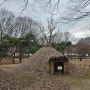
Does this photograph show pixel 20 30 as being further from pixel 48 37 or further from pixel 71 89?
pixel 71 89

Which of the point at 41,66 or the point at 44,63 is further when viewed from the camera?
the point at 44,63

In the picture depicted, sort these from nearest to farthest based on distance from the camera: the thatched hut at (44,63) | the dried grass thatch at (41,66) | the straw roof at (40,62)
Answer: the dried grass thatch at (41,66)
the thatched hut at (44,63)
the straw roof at (40,62)

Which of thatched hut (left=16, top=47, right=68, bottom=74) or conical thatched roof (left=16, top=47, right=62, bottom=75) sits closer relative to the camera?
thatched hut (left=16, top=47, right=68, bottom=74)

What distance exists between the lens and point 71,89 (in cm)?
1428

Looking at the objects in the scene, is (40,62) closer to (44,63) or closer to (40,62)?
(40,62)

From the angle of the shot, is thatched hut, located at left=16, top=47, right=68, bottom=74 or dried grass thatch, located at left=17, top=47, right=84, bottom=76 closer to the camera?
dried grass thatch, located at left=17, top=47, right=84, bottom=76

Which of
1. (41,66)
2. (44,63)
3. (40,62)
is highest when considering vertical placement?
(40,62)

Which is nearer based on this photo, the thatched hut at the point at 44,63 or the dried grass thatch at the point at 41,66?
the dried grass thatch at the point at 41,66

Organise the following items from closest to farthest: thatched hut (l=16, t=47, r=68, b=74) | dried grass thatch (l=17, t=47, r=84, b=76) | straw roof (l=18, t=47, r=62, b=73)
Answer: dried grass thatch (l=17, t=47, r=84, b=76) → thatched hut (l=16, t=47, r=68, b=74) → straw roof (l=18, t=47, r=62, b=73)

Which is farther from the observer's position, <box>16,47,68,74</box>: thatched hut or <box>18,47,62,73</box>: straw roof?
<box>18,47,62,73</box>: straw roof

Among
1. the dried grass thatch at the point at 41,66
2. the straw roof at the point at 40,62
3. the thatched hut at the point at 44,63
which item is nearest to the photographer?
the dried grass thatch at the point at 41,66

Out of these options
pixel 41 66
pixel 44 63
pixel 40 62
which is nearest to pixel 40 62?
pixel 40 62

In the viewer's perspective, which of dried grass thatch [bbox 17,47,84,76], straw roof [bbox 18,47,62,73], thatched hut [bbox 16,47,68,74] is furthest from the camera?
straw roof [bbox 18,47,62,73]

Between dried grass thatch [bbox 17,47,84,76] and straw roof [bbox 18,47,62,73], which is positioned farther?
straw roof [bbox 18,47,62,73]
